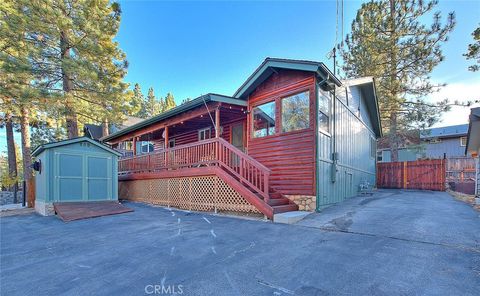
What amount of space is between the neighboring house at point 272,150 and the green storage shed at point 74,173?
1958 mm

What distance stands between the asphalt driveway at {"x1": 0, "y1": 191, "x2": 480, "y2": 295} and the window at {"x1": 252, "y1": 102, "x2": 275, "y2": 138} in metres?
3.53

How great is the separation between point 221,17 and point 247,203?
1584cm

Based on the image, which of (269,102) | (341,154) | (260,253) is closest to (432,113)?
(341,154)

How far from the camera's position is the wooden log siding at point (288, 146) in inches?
297

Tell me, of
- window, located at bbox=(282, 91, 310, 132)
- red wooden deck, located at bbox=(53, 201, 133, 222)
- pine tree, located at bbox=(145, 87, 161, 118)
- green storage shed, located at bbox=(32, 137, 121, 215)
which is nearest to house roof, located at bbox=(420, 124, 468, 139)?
window, located at bbox=(282, 91, 310, 132)

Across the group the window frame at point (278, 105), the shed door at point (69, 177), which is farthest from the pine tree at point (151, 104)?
the window frame at point (278, 105)

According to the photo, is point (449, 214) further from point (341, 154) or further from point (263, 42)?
point (263, 42)

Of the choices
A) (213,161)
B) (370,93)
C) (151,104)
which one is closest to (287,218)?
(213,161)

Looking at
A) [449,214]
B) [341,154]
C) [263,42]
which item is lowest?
[449,214]

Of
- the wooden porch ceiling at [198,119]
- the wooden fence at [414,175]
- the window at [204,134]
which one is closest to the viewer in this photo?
the wooden porch ceiling at [198,119]

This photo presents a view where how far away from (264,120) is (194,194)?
12.6 ft

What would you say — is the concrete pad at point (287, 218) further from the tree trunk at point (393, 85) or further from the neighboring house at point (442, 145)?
the neighboring house at point (442, 145)

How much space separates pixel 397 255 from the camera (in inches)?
153

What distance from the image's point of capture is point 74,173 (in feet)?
31.4
